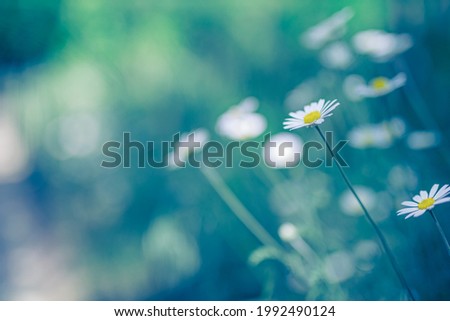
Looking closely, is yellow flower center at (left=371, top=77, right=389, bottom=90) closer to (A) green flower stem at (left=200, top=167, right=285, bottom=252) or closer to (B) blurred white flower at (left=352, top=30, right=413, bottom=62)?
(B) blurred white flower at (left=352, top=30, right=413, bottom=62)

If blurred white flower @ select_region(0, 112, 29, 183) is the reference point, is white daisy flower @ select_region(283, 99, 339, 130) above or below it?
below

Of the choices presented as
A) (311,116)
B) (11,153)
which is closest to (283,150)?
(311,116)

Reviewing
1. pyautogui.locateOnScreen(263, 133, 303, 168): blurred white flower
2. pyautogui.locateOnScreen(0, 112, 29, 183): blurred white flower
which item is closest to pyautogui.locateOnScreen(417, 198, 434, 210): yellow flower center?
pyautogui.locateOnScreen(263, 133, 303, 168): blurred white flower

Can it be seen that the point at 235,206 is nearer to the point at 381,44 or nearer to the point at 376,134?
the point at 376,134

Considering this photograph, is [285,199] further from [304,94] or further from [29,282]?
[29,282]
